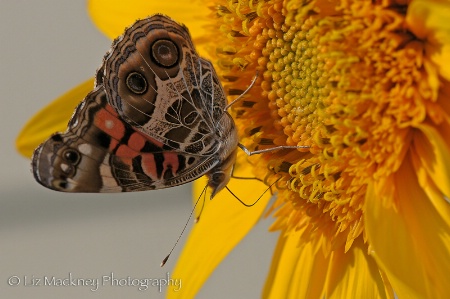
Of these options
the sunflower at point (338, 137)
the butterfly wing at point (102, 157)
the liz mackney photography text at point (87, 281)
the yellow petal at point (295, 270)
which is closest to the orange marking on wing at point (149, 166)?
the butterfly wing at point (102, 157)

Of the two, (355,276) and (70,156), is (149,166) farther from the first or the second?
(355,276)

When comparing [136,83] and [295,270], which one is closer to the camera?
[136,83]

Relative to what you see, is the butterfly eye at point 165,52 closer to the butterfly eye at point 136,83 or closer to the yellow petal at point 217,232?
the butterfly eye at point 136,83

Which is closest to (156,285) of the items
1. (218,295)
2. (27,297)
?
(218,295)

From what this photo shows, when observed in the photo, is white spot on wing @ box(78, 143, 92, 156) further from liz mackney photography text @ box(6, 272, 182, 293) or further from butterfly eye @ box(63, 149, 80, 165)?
liz mackney photography text @ box(6, 272, 182, 293)

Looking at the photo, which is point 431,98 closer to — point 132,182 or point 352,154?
point 352,154

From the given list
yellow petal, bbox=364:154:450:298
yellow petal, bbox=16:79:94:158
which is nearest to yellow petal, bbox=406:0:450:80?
yellow petal, bbox=364:154:450:298

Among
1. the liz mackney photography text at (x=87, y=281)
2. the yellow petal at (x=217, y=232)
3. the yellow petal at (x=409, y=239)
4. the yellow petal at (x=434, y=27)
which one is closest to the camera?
the yellow petal at (x=434, y=27)

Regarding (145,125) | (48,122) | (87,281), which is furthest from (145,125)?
(87,281)
